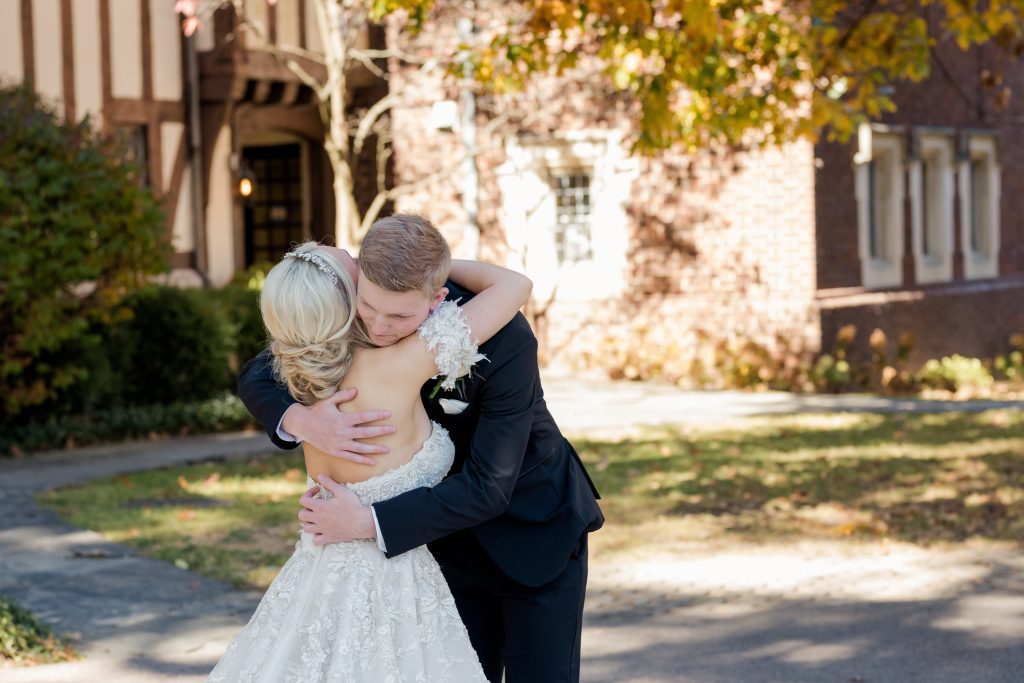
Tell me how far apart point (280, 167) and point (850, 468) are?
12.1m

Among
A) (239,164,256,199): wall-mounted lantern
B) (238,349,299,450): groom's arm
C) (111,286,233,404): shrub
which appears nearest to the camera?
(238,349,299,450): groom's arm

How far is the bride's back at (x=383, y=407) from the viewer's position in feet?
10.4

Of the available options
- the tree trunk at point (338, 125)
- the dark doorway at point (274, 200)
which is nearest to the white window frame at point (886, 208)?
the tree trunk at point (338, 125)

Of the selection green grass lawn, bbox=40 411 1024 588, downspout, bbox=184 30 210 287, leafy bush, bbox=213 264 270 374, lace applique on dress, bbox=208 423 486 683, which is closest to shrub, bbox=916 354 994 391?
green grass lawn, bbox=40 411 1024 588

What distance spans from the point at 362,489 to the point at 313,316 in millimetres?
453

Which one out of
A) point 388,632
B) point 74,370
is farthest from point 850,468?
point 388,632

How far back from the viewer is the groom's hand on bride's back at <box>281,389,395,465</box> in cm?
316

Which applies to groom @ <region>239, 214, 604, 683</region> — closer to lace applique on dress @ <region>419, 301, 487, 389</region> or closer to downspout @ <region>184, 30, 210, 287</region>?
lace applique on dress @ <region>419, 301, 487, 389</region>

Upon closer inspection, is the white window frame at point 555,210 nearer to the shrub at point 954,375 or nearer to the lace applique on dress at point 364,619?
the shrub at point 954,375

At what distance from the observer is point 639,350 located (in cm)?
1791

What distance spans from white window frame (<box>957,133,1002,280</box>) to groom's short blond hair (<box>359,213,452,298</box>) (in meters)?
20.5

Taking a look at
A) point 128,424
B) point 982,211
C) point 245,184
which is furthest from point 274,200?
point 982,211

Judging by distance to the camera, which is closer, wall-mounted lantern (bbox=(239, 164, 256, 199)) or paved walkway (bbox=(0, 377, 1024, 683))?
paved walkway (bbox=(0, 377, 1024, 683))

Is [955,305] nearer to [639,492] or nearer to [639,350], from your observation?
[639,350]
